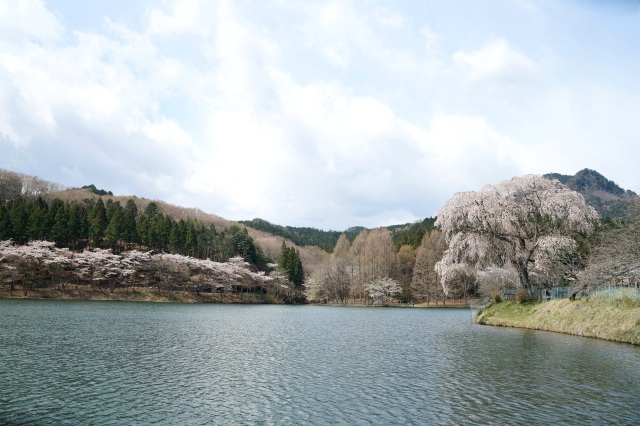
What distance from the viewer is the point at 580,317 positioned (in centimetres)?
3238

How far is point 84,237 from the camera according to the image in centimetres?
9869

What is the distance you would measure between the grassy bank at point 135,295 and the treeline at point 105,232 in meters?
15.2

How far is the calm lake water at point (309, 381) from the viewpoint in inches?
495

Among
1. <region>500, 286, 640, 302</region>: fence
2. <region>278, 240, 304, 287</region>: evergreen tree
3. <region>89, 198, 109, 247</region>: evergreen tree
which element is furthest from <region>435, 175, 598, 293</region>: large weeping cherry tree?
<region>89, 198, 109, 247</region>: evergreen tree

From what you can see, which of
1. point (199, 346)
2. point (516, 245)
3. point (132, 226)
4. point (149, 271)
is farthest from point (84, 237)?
point (516, 245)

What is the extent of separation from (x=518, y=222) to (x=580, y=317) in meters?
12.5

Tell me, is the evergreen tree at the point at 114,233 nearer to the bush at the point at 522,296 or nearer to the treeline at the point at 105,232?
the treeline at the point at 105,232

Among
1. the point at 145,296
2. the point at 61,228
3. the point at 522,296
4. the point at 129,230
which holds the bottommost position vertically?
the point at 145,296

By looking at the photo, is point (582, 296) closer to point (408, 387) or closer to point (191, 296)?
point (408, 387)

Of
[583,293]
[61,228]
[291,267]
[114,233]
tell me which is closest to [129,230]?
[114,233]

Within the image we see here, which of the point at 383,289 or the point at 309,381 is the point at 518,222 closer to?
the point at 309,381

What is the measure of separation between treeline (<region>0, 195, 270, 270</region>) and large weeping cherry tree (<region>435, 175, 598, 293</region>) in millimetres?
79874

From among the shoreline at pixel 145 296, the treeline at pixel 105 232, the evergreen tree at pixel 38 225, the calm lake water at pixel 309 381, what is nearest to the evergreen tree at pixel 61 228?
the treeline at pixel 105 232

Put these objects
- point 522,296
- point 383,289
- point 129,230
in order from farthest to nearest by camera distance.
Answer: point 129,230 → point 383,289 → point 522,296
